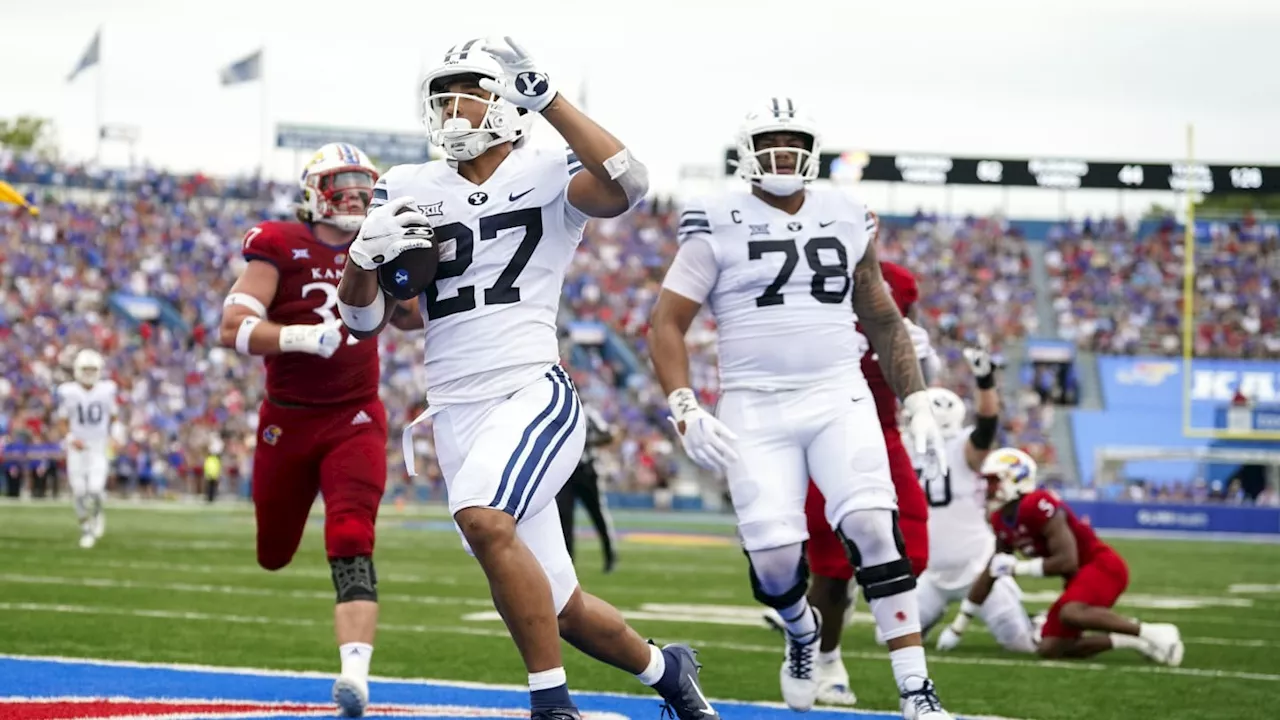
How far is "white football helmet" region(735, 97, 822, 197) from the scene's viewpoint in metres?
6.44

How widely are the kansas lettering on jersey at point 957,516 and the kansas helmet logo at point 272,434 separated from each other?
435 cm

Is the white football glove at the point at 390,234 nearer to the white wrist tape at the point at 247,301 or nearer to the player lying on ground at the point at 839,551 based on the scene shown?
the white wrist tape at the point at 247,301

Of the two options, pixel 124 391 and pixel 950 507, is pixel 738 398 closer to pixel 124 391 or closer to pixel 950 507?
pixel 950 507

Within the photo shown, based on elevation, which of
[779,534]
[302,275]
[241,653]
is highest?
[302,275]

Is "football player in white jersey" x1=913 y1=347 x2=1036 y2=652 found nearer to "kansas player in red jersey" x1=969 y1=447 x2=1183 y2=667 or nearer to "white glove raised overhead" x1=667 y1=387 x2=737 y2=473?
"kansas player in red jersey" x1=969 y1=447 x2=1183 y2=667

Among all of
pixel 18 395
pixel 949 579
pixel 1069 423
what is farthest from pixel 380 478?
pixel 1069 423

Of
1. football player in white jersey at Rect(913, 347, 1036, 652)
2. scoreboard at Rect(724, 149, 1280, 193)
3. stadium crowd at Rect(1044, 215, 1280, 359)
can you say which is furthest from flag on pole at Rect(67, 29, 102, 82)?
football player in white jersey at Rect(913, 347, 1036, 652)

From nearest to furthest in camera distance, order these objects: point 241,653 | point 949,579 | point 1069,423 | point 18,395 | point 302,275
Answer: point 302,275 < point 241,653 < point 949,579 < point 18,395 < point 1069,423

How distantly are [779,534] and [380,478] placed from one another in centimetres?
160

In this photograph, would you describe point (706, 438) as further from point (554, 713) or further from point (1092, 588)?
point (1092, 588)

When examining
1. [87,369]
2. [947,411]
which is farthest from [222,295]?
[947,411]

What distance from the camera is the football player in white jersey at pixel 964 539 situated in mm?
9406

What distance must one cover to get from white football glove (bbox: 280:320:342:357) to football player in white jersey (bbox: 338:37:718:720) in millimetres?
1225

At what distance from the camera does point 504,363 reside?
496 centimetres
